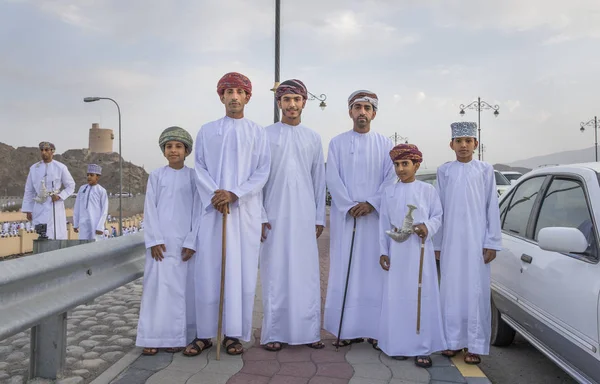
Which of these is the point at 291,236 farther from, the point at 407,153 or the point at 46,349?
the point at 46,349

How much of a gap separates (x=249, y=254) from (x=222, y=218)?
0.37m

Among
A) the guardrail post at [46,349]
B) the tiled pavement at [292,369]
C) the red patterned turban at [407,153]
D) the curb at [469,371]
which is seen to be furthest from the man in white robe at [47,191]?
the curb at [469,371]

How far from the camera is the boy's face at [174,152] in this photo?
14.4ft

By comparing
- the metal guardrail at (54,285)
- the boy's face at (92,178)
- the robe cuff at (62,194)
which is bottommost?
the metal guardrail at (54,285)

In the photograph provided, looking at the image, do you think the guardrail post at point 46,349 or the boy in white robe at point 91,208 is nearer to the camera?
the guardrail post at point 46,349

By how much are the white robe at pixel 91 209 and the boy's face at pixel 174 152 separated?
4.99 metres

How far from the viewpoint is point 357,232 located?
445 centimetres

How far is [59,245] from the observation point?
5160 millimetres

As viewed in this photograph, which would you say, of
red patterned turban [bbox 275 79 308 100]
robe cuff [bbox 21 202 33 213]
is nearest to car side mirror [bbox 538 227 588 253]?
red patterned turban [bbox 275 79 308 100]

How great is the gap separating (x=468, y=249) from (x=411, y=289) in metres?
0.55

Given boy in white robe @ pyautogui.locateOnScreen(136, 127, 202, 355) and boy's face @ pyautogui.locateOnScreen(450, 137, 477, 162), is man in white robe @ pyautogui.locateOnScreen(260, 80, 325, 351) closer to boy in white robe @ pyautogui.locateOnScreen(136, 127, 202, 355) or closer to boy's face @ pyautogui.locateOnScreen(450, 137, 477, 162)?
boy in white robe @ pyautogui.locateOnScreen(136, 127, 202, 355)

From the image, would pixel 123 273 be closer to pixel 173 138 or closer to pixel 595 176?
pixel 173 138

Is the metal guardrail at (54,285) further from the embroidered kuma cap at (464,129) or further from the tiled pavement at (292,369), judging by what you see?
the embroidered kuma cap at (464,129)

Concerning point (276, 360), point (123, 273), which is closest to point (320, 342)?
point (276, 360)
